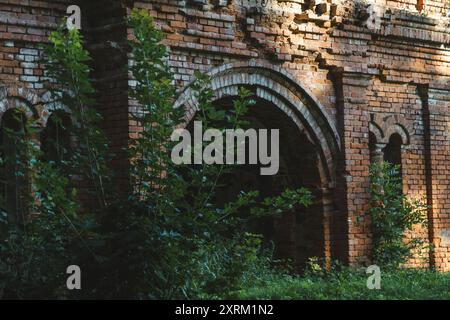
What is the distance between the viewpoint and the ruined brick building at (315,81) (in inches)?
437

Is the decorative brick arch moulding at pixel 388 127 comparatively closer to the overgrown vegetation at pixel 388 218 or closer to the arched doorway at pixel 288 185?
the overgrown vegetation at pixel 388 218

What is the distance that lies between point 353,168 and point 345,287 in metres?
2.65

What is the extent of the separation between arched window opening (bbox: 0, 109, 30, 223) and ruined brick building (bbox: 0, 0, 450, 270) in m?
0.27

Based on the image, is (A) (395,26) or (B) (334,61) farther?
(A) (395,26)

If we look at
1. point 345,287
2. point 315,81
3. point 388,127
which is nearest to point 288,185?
point 315,81

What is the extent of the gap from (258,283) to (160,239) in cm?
273

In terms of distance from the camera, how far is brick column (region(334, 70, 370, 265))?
44.1 feet

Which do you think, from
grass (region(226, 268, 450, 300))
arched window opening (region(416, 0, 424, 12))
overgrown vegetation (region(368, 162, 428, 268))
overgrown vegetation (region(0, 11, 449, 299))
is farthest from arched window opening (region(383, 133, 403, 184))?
overgrown vegetation (region(0, 11, 449, 299))

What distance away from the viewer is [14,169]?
977cm

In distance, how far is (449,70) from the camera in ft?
50.3

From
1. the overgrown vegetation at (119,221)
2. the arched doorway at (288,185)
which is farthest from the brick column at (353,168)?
the overgrown vegetation at (119,221)
